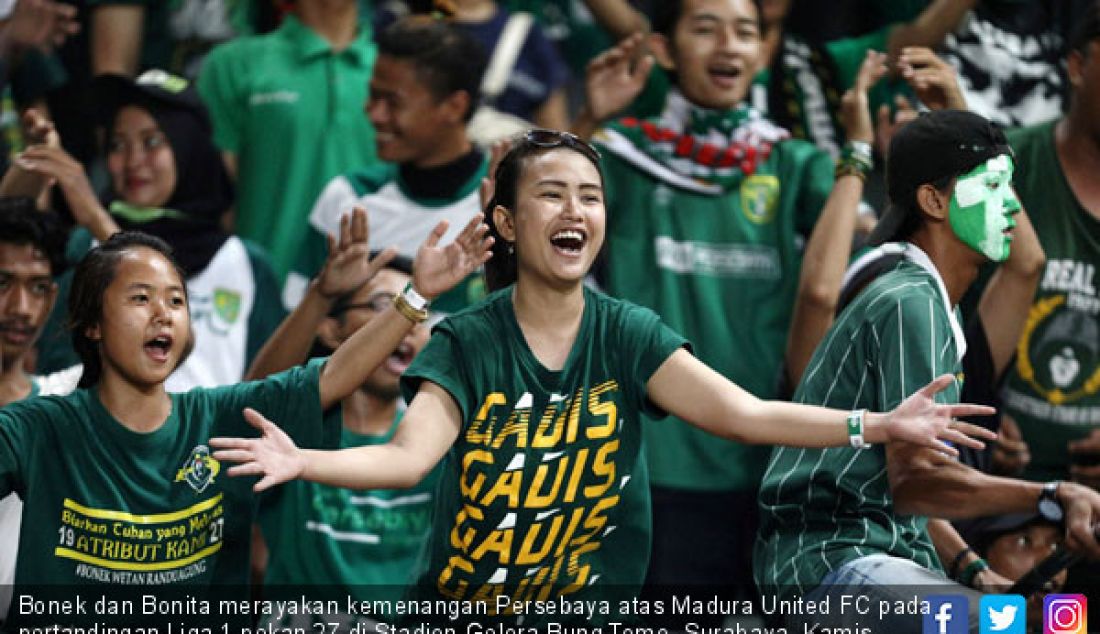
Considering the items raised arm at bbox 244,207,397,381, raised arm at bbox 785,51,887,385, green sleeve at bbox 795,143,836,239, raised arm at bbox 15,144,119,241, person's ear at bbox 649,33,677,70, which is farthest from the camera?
person's ear at bbox 649,33,677,70

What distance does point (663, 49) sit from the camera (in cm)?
606

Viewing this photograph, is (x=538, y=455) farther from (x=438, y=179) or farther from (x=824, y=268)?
(x=438, y=179)

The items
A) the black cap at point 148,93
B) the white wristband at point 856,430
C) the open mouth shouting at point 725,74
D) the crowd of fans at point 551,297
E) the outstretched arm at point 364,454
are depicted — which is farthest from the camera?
the black cap at point 148,93

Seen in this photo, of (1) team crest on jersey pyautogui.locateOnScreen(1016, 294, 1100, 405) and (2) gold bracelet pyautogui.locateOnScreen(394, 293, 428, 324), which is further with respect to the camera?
(1) team crest on jersey pyautogui.locateOnScreen(1016, 294, 1100, 405)

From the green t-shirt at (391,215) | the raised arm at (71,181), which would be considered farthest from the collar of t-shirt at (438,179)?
the raised arm at (71,181)

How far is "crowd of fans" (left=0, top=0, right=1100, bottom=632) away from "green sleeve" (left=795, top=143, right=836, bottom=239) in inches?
0.5

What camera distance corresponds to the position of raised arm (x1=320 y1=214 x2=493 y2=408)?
4441 mm

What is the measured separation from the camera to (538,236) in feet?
14.3

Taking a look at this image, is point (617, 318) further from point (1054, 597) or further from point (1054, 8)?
point (1054, 8)

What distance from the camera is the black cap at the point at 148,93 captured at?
6.23 m

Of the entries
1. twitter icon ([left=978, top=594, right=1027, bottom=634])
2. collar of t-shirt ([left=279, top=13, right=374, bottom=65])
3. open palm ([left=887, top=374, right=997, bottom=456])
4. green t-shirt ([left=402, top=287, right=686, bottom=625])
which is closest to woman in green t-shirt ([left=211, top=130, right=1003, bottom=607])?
green t-shirt ([left=402, top=287, right=686, bottom=625])

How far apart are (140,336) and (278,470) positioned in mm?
814

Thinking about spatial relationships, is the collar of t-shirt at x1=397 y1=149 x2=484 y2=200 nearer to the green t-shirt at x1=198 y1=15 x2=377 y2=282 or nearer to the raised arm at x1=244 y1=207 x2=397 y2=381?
the green t-shirt at x1=198 y1=15 x2=377 y2=282

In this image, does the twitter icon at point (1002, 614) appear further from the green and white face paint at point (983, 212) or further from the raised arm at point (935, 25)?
the raised arm at point (935, 25)
